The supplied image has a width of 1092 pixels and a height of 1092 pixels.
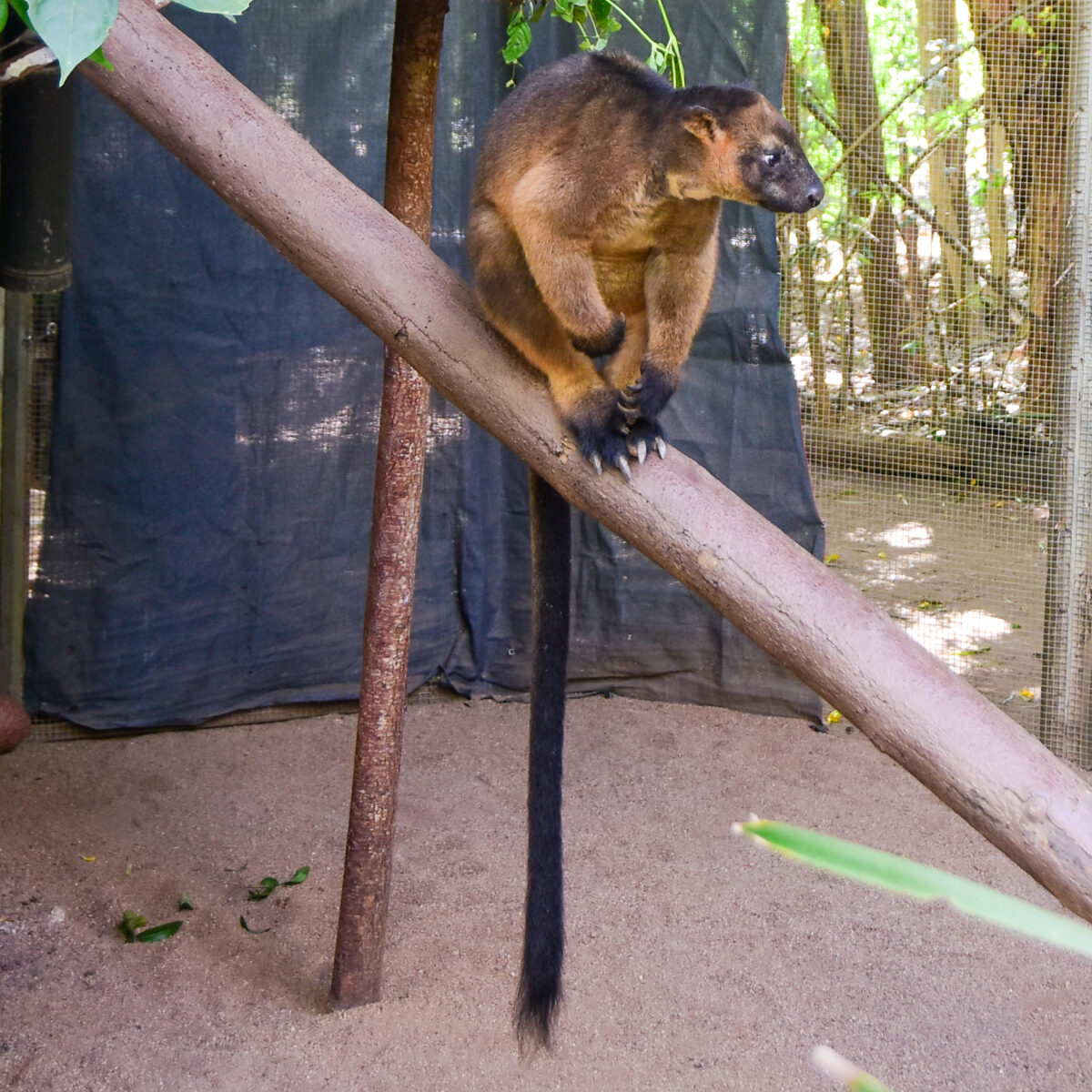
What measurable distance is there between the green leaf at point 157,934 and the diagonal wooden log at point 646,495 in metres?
2.27

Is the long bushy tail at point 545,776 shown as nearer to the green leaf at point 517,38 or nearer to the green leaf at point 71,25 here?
the green leaf at point 517,38

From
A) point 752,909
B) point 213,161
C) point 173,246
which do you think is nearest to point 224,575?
point 173,246

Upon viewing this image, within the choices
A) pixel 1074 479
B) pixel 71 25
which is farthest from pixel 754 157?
pixel 1074 479

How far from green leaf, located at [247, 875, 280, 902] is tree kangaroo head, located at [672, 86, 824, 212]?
274 centimetres

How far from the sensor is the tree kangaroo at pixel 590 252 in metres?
2.40

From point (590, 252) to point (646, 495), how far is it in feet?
2.47

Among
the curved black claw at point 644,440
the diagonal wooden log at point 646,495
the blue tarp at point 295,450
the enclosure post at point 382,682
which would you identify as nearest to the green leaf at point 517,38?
the enclosure post at point 382,682

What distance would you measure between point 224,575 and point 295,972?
1880 millimetres

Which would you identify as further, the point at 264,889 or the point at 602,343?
the point at 264,889

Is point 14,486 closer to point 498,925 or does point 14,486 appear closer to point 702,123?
point 498,925

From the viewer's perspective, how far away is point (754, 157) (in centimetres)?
238

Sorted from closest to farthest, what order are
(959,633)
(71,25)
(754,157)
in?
(71,25) → (754,157) → (959,633)

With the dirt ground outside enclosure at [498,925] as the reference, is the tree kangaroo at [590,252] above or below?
above

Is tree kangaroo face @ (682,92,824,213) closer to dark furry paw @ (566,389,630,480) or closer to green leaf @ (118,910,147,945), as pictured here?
dark furry paw @ (566,389,630,480)
